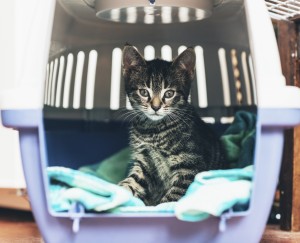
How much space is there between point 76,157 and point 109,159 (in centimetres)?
11

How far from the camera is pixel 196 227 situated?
3.47ft

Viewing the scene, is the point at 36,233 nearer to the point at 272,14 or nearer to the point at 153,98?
the point at 153,98

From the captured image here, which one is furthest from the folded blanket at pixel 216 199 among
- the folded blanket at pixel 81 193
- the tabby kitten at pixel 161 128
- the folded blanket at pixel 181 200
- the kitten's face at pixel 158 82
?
the kitten's face at pixel 158 82

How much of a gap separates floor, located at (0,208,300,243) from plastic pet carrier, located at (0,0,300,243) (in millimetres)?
220

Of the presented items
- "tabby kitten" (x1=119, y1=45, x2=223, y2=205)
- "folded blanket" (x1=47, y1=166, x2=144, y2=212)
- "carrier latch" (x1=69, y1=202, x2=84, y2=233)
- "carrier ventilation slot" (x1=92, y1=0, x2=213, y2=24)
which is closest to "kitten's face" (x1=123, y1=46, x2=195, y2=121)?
"tabby kitten" (x1=119, y1=45, x2=223, y2=205)

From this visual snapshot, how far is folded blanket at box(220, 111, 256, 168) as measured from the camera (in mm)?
1459

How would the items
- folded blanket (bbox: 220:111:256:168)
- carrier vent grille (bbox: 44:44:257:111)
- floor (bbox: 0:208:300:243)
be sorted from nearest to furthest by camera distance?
floor (bbox: 0:208:300:243) < folded blanket (bbox: 220:111:256:168) < carrier vent grille (bbox: 44:44:257:111)

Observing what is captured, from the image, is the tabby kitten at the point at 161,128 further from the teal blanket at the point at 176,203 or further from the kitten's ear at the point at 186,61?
the teal blanket at the point at 176,203

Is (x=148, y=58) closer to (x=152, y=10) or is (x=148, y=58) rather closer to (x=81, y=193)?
(x=152, y=10)

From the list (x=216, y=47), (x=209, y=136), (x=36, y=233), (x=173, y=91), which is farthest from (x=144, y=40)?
(x=36, y=233)

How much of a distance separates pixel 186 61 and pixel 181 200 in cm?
52

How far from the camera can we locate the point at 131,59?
151cm

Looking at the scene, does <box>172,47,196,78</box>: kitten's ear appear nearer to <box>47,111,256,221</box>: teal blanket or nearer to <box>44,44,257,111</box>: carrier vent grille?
<box>44,44,257,111</box>: carrier vent grille

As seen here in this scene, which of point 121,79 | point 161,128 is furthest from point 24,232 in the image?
point 121,79
